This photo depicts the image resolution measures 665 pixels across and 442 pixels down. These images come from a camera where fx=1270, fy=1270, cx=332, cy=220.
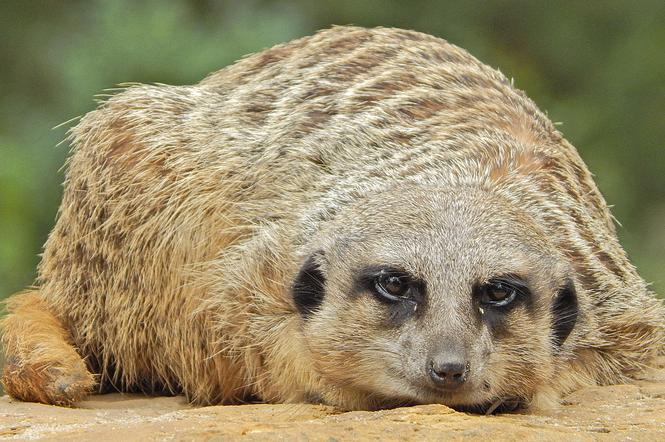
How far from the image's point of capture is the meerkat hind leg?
514 cm

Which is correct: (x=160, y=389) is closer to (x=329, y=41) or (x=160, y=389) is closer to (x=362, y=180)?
(x=362, y=180)

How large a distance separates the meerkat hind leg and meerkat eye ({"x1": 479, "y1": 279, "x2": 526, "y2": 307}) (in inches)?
73.3

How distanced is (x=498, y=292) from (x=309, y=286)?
0.74 meters

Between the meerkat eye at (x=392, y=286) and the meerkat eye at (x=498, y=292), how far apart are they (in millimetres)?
253

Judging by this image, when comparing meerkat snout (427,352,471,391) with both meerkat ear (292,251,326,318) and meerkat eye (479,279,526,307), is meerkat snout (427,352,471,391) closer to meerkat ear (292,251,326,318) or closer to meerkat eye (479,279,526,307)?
meerkat eye (479,279,526,307)

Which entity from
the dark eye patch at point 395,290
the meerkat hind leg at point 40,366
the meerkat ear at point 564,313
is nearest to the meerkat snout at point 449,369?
the dark eye patch at point 395,290

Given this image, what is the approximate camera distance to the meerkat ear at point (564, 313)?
14.9 feet

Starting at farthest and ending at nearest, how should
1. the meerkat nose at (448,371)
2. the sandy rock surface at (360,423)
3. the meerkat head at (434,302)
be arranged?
the meerkat head at (434,302)
the meerkat nose at (448,371)
the sandy rock surface at (360,423)

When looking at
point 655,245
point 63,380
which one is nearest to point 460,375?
point 63,380

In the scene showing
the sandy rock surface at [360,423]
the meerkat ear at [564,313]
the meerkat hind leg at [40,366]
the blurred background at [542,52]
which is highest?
the blurred background at [542,52]

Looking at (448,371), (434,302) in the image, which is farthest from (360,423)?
(434,302)

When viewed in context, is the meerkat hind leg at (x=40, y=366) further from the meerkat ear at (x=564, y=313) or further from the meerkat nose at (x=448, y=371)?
the meerkat ear at (x=564, y=313)

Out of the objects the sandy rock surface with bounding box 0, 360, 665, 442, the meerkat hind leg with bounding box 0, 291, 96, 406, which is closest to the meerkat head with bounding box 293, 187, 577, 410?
the sandy rock surface with bounding box 0, 360, 665, 442

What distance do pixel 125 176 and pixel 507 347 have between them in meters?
2.26
